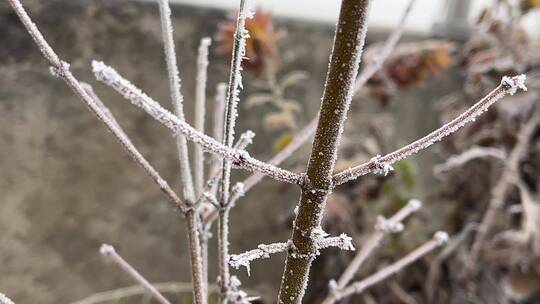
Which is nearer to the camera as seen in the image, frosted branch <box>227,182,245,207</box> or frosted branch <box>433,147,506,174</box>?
frosted branch <box>227,182,245,207</box>

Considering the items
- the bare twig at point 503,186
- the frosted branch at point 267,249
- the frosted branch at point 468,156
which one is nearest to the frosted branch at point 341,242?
the frosted branch at point 267,249

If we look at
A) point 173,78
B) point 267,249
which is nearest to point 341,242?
point 267,249

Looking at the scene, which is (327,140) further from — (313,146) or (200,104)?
(200,104)

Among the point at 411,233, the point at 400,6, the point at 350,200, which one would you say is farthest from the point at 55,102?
the point at 400,6

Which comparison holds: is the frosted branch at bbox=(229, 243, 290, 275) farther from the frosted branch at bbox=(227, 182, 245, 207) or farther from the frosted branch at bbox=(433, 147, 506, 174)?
the frosted branch at bbox=(433, 147, 506, 174)

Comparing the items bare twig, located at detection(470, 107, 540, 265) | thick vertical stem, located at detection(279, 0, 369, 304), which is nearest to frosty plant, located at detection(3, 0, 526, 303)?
thick vertical stem, located at detection(279, 0, 369, 304)
